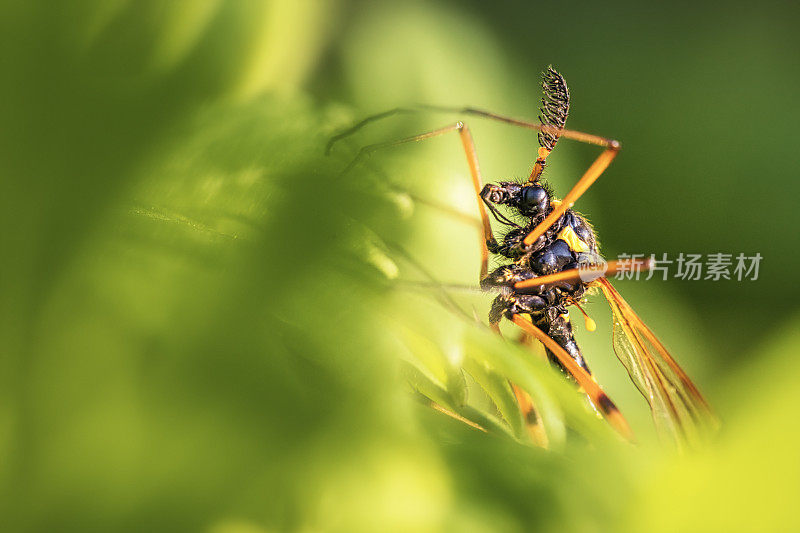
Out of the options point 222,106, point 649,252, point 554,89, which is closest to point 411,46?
point 554,89

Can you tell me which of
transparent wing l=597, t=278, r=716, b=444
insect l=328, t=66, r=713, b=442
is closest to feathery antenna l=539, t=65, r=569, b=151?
insect l=328, t=66, r=713, b=442

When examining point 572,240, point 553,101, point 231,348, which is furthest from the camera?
point 572,240

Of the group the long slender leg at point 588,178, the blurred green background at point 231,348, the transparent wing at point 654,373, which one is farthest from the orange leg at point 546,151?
the blurred green background at point 231,348

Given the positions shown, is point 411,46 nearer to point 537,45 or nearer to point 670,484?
point 537,45

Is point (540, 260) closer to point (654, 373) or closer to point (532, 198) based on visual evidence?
point (532, 198)

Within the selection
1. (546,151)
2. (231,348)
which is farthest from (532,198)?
(231,348)

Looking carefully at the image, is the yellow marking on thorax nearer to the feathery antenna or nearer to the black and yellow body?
the black and yellow body
